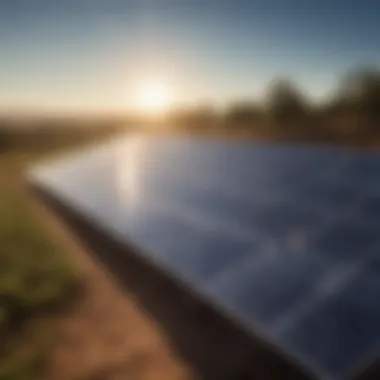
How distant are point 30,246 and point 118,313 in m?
6.47

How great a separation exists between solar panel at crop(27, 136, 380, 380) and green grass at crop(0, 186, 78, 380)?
196cm

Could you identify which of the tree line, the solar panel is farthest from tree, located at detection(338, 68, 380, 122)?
the solar panel

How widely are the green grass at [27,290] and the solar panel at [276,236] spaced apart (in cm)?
196

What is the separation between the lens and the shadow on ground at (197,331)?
26.6 ft

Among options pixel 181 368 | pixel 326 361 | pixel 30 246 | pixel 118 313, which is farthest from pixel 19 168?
pixel 326 361

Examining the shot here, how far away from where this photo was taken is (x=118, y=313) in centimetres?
1062

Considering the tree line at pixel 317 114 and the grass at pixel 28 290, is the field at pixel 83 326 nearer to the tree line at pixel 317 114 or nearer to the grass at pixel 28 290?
the grass at pixel 28 290

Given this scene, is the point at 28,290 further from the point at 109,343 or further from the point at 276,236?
the point at 276,236

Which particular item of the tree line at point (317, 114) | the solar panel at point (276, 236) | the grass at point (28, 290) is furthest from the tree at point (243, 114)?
the grass at point (28, 290)

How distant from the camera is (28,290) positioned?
38.9 feet

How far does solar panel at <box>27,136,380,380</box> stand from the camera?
581 cm

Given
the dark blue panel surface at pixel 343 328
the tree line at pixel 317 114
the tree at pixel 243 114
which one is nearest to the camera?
the dark blue panel surface at pixel 343 328

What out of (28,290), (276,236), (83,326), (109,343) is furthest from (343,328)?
(28,290)

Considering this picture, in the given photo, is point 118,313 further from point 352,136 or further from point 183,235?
point 352,136
